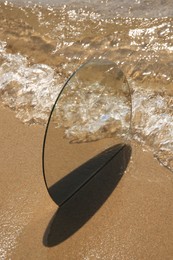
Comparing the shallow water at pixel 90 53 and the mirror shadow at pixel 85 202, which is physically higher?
the shallow water at pixel 90 53

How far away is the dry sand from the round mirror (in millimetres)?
131

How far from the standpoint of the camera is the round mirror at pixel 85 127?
7.23 feet

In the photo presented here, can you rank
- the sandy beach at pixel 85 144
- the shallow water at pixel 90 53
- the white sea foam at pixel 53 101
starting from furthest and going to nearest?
the shallow water at pixel 90 53 < the white sea foam at pixel 53 101 < the sandy beach at pixel 85 144

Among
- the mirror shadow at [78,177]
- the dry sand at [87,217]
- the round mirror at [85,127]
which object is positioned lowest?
the dry sand at [87,217]

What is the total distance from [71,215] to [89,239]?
0.16 metres

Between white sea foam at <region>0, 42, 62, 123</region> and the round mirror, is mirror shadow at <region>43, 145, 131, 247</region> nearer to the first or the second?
the round mirror

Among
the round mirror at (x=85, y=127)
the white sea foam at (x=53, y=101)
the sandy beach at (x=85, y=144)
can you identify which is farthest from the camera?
the white sea foam at (x=53, y=101)

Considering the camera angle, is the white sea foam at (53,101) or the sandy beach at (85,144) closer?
the sandy beach at (85,144)

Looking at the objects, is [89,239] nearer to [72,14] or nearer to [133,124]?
[133,124]

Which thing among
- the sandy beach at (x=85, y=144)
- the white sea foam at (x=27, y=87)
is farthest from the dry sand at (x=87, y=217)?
the white sea foam at (x=27, y=87)

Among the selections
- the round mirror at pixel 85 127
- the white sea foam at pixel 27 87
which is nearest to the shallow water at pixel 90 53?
the white sea foam at pixel 27 87

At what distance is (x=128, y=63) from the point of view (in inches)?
127

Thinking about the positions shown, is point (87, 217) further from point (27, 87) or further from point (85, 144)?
point (27, 87)

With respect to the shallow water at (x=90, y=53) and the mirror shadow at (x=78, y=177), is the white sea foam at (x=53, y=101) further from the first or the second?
the mirror shadow at (x=78, y=177)
